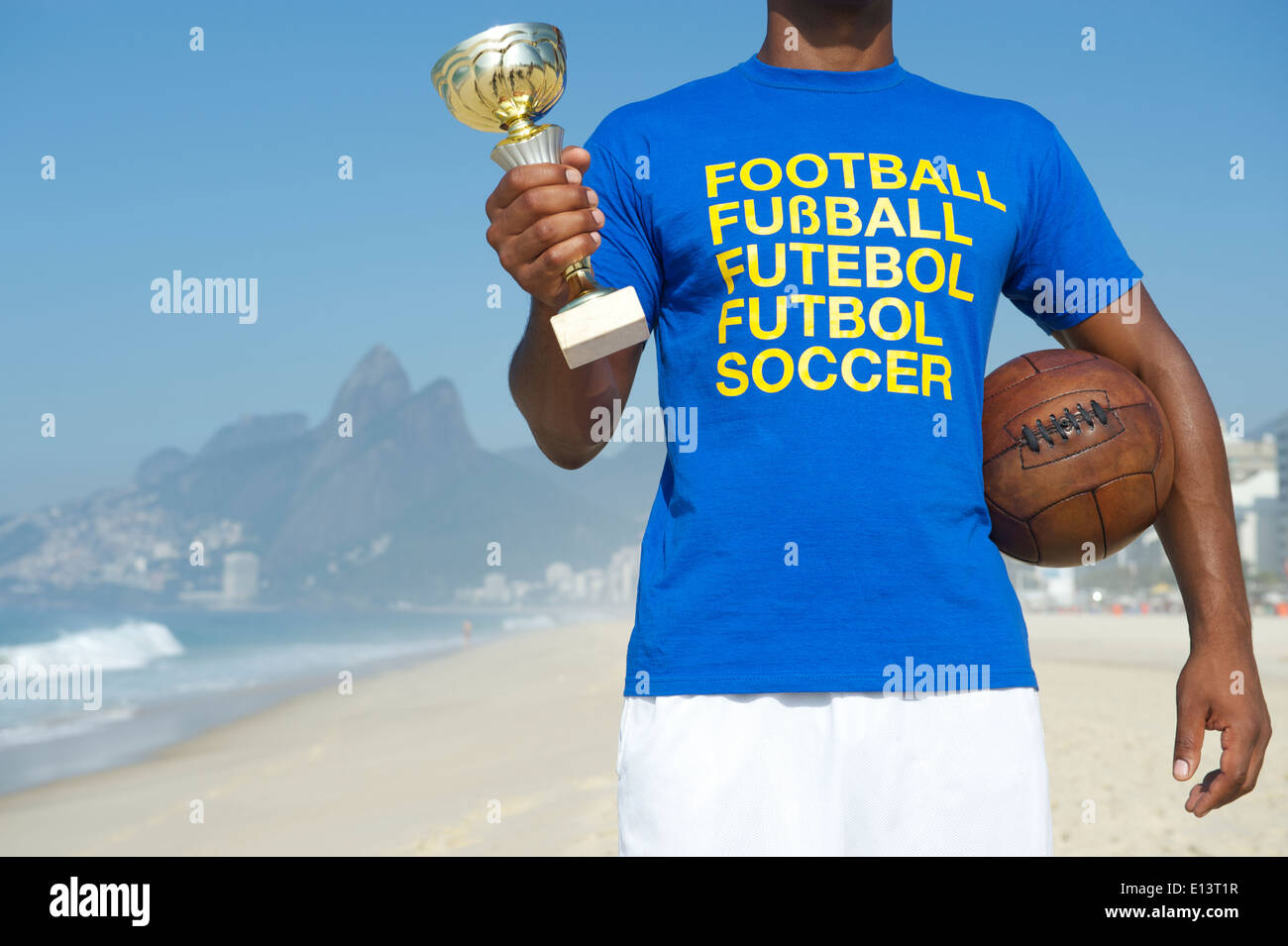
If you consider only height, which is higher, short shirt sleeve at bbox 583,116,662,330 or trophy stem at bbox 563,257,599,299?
short shirt sleeve at bbox 583,116,662,330

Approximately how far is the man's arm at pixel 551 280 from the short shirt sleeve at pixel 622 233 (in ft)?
0.40

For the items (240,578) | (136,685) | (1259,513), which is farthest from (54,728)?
(240,578)

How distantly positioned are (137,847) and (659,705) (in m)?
7.26

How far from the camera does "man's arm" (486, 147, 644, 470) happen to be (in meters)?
1.45

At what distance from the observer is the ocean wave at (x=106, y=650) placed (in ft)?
95.8

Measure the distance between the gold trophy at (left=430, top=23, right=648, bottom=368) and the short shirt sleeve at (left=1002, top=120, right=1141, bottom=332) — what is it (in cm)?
85

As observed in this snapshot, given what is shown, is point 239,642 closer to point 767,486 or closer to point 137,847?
point 137,847

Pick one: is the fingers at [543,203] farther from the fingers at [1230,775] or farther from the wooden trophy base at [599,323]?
the fingers at [1230,775]

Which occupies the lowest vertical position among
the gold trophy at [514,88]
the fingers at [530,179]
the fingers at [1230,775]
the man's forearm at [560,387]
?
the fingers at [1230,775]
